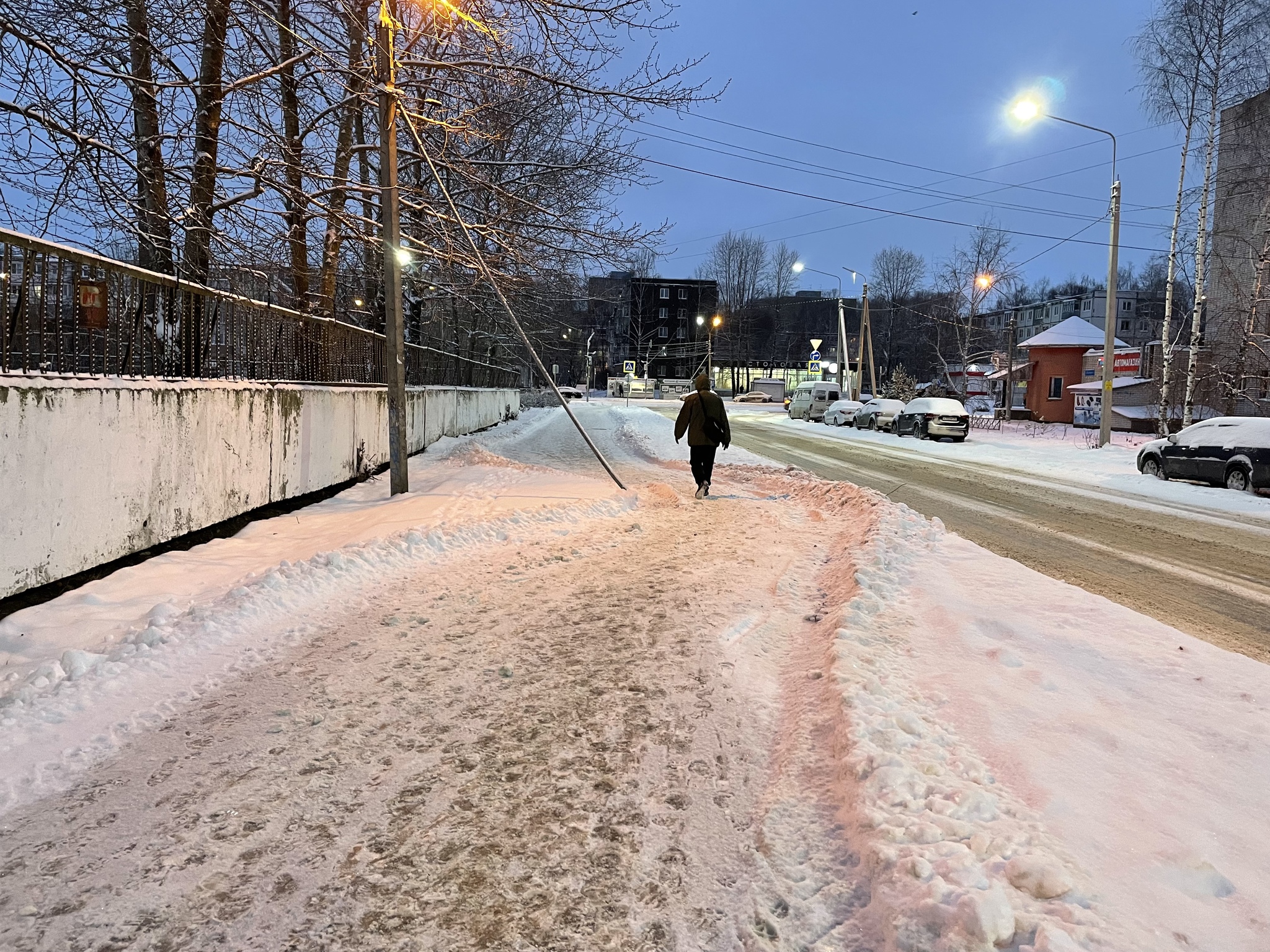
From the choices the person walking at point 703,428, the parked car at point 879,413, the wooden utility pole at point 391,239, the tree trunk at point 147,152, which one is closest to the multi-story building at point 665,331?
the parked car at point 879,413

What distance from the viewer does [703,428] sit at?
35.2 ft

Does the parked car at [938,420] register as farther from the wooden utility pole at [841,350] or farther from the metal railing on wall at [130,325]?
the metal railing on wall at [130,325]

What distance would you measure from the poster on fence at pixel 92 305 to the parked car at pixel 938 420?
2533 centimetres

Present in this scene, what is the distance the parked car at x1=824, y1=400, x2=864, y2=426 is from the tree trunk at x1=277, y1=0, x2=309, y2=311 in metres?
27.0

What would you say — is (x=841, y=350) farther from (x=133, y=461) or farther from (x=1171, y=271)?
(x=133, y=461)

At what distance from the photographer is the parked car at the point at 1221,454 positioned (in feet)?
40.8

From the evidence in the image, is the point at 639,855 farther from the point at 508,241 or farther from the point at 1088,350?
the point at 1088,350

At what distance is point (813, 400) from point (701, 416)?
30.9 metres

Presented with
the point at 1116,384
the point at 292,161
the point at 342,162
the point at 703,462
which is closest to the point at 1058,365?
the point at 1116,384

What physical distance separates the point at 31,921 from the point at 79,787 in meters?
0.86

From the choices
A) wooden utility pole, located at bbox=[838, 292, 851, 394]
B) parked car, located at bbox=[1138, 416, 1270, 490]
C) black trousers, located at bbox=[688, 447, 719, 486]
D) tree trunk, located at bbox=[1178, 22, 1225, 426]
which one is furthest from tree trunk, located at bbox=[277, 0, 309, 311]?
wooden utility pole, located at bbox=[838, 292, 851, 394]

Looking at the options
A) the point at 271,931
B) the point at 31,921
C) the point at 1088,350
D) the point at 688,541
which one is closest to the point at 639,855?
the point at 271,931

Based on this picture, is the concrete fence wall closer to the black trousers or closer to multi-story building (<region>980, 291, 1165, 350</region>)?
the black trousers

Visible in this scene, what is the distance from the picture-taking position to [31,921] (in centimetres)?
212
